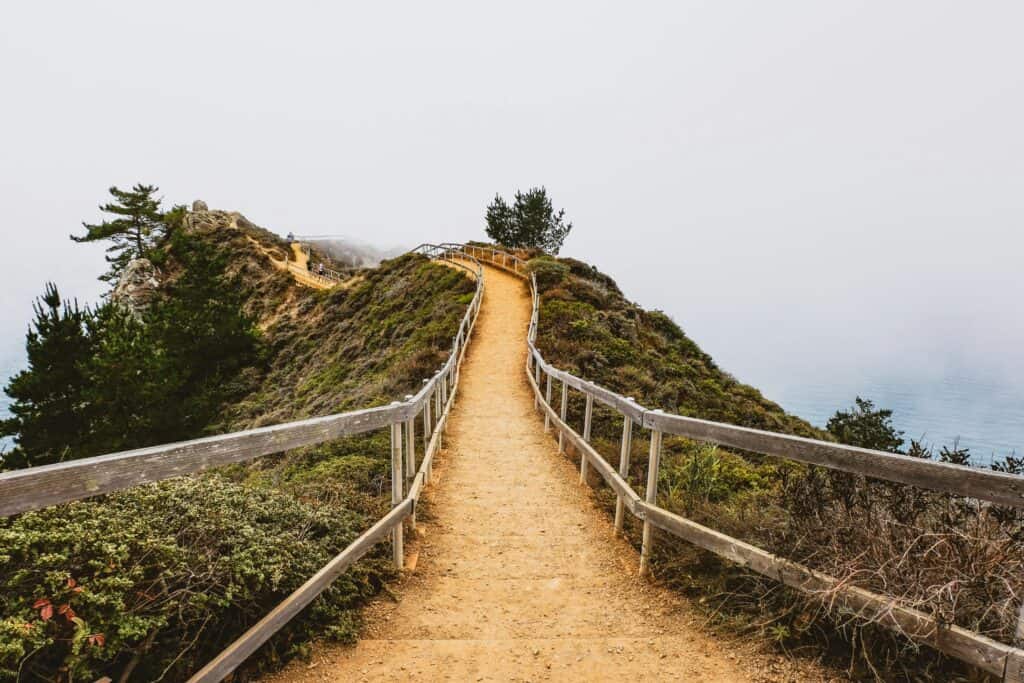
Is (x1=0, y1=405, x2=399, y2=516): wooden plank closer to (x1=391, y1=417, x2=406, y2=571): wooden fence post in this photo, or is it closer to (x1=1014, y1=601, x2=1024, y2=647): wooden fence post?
(x1=391, y1=417, x2=406, y2=571): wooden fence post

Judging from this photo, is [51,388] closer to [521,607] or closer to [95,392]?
[95,392]

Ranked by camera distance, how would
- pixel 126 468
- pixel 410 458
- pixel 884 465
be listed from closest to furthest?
pixel 126 468 → pixel 884 465 → pixel 410 458

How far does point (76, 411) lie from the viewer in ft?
60.7

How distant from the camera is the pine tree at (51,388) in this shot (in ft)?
→ 59.0

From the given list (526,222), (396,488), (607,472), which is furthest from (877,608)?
(526,222)

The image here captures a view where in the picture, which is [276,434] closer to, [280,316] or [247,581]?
[247,581]

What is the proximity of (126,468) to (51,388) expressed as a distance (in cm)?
2287

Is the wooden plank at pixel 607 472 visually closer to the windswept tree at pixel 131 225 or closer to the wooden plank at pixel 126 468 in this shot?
the wooden plank at pixel 126 468

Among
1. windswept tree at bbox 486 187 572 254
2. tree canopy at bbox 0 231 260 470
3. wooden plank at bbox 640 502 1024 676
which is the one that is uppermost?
windswept tree at bbox 486 187 572 254

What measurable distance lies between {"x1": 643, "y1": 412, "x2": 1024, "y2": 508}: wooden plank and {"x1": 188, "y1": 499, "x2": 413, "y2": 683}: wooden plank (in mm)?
2601

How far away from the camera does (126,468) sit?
6.50 feet

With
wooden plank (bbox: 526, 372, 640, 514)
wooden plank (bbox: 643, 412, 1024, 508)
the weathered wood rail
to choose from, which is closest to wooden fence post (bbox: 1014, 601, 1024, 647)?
the weathered wood rail

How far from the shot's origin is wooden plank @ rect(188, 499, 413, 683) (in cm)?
242

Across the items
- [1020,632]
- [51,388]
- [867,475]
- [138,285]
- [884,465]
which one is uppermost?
[138,285]
